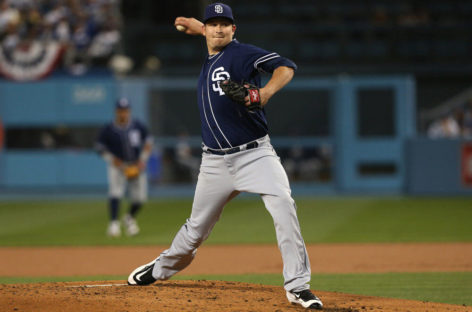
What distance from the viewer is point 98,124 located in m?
19.1

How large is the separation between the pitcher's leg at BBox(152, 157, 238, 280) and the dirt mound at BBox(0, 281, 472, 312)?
25 centimetres

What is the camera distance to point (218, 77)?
5328 millimetres

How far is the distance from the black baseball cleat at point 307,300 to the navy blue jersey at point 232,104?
42.7 inches

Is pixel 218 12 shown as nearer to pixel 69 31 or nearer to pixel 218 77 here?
pixel 218 77

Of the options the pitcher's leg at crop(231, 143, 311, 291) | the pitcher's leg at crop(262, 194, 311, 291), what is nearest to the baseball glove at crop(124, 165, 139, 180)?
the pitcher's leg at crop(231, 143, 311, 291)

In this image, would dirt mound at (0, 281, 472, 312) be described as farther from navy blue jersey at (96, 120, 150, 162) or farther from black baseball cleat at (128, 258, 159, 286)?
navy blue jersey at (96, 120, 150, 162)

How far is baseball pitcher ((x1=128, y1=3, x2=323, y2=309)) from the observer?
5.17 metres

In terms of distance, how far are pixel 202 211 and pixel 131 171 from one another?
19.8ft

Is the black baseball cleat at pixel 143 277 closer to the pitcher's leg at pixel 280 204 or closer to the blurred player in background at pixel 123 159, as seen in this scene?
the pitcher's leg at pixel 280 204

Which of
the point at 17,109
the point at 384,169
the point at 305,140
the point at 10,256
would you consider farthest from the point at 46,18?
the point at 10,256

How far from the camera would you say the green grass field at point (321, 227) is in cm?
698

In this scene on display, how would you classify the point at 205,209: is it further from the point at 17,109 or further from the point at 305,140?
the point at 17,109

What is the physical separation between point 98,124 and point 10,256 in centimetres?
993

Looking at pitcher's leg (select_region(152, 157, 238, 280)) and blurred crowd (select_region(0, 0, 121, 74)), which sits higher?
blurred crowd (select_region(0, 0, 121, 74))
